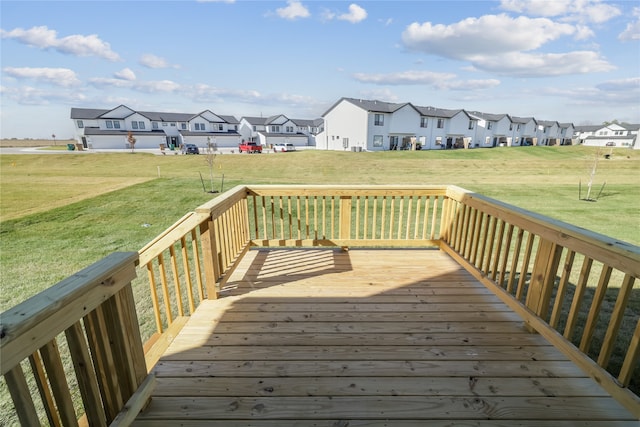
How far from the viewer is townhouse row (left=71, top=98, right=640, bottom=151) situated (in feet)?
125

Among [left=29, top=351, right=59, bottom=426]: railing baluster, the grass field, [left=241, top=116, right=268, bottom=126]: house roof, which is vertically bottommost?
the grass field

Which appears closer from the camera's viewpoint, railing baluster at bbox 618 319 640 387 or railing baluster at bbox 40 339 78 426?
railing baluster at bbox 40 339 78 426

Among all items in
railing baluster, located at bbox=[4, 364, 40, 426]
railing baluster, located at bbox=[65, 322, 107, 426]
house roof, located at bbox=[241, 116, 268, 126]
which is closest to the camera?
railing baluster, located at bbox=[4, 364, 40, 426]

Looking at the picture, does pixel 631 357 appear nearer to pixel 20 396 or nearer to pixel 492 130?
pixel 20 396

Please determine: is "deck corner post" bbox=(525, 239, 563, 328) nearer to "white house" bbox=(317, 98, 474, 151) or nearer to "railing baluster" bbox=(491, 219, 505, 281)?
"railing baluster" bbox=(491, 219, 505, 281)

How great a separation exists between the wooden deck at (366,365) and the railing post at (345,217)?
1174 mm

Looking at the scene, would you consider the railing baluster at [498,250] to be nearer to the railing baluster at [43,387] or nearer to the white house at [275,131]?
the railing baluster at [43,387]

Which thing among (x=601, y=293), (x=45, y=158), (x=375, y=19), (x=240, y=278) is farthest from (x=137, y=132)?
(x=601, y=293)

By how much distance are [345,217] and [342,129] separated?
3703 centimetres

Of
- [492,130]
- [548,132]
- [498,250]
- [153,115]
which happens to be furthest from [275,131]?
[498,250]

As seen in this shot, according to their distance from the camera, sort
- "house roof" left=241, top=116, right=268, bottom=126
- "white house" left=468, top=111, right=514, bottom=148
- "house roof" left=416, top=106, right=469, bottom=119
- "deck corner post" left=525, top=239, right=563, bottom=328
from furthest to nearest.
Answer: "house roof" left=241, top=116, right=268, bottom=126
"white house" left=468, top=111, right=514, bottom=148
"house roof" left=416, top=106, right=469, bottom=119
"deck corner post" left=525, top=239, right=563, bottom=328

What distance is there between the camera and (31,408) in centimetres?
106

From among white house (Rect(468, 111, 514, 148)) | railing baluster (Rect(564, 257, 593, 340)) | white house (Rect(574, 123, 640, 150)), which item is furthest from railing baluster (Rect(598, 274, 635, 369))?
white house (Rect(574, 123, 640, 150))

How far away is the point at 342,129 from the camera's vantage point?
39656mm
